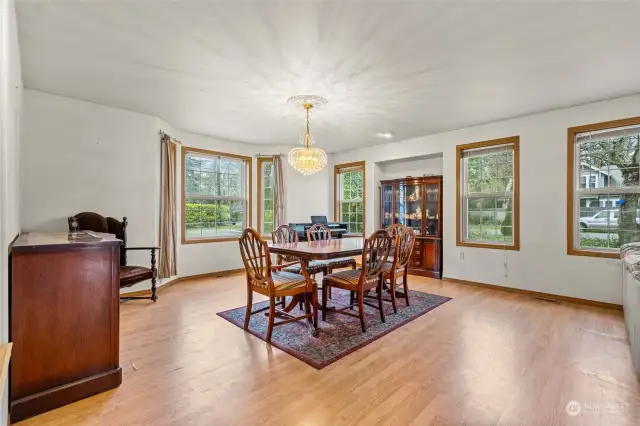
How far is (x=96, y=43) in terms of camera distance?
2.43 m

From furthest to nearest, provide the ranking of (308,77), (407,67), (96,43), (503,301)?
(503,301)
(308,77)
(407,67)
(96,43)

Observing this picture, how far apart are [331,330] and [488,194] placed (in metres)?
3.41

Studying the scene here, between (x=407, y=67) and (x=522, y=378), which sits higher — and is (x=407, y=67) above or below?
above

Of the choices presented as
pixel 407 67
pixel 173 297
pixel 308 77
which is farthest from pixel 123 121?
pixel 407 67

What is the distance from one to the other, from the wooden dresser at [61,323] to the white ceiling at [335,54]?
1.62 metres

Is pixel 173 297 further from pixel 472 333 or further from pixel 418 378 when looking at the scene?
pixel 472 333

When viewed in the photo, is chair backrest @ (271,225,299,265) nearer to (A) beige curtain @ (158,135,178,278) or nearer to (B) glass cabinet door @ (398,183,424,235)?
(A) beige curtain @ (158,135,178,278)

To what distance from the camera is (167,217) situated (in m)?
4.51

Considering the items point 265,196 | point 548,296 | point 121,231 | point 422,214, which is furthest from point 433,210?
point 121,231

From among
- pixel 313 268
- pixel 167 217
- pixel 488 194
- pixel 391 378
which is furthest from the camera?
pixel 488 194

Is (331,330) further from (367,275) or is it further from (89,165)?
(89,165)

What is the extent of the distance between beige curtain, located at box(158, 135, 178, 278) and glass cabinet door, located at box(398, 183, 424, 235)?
13.0ft

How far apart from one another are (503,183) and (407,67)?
9.23ft

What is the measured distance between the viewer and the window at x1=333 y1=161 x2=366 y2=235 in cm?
647
